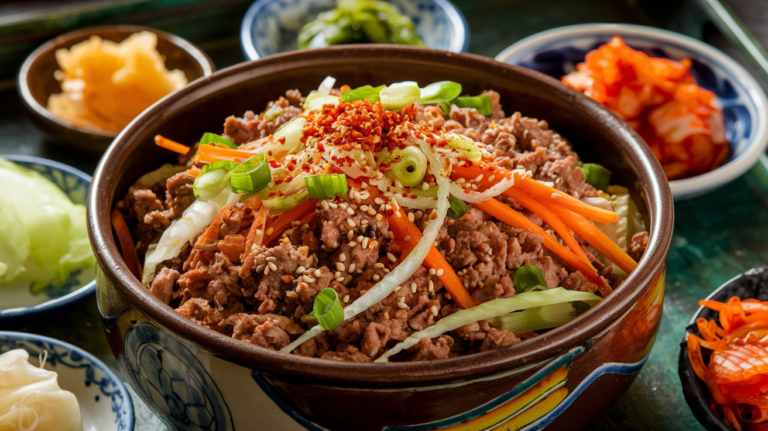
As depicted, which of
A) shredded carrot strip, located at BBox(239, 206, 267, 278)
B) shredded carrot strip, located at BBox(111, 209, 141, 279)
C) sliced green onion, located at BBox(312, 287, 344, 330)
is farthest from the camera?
shredded carrot strip, located at BBox(111, 209, 141, 279)

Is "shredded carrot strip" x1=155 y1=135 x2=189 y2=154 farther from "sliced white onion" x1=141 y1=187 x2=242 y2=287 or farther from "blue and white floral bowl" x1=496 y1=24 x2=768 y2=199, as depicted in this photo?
"blue and white floral bowl" x1=496 y1=24 x2=768 y2=199

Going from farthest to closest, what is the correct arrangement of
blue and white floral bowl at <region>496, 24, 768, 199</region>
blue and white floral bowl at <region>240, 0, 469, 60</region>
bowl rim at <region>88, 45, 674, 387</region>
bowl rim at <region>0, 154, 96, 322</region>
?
blue and white floral bowl at <region>240, 0, 469, 60</region>, blue and white floral bowl at <region>496, 24, 768, 199</region>, bowl rim at <region>0, 154, 96, 322</region>, bowl rim at <region>88, 45, 674, 387</region>

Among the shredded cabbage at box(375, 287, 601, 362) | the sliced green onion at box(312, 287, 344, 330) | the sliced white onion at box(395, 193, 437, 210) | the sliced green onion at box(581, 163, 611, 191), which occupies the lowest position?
the shredded cabbage at box(375, 287, 601, 362)

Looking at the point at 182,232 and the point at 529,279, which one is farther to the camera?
the point at 182,232

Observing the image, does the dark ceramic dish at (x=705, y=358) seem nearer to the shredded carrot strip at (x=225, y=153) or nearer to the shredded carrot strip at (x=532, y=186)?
the shredded carrot strip at (x=532, y=186)

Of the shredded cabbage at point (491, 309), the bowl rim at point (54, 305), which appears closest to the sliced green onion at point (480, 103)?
the shredded cabbage at point (491, 309)

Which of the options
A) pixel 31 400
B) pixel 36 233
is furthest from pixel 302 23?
pixel 31 400

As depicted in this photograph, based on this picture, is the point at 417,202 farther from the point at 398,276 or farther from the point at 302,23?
the point at 302,23

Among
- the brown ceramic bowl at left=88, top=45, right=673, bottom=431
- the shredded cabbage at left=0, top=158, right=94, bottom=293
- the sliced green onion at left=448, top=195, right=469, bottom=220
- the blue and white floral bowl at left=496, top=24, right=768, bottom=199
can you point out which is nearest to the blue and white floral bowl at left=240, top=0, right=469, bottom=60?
the blue and white floral bowl at left=496, top=24, right=768, bottom=199
